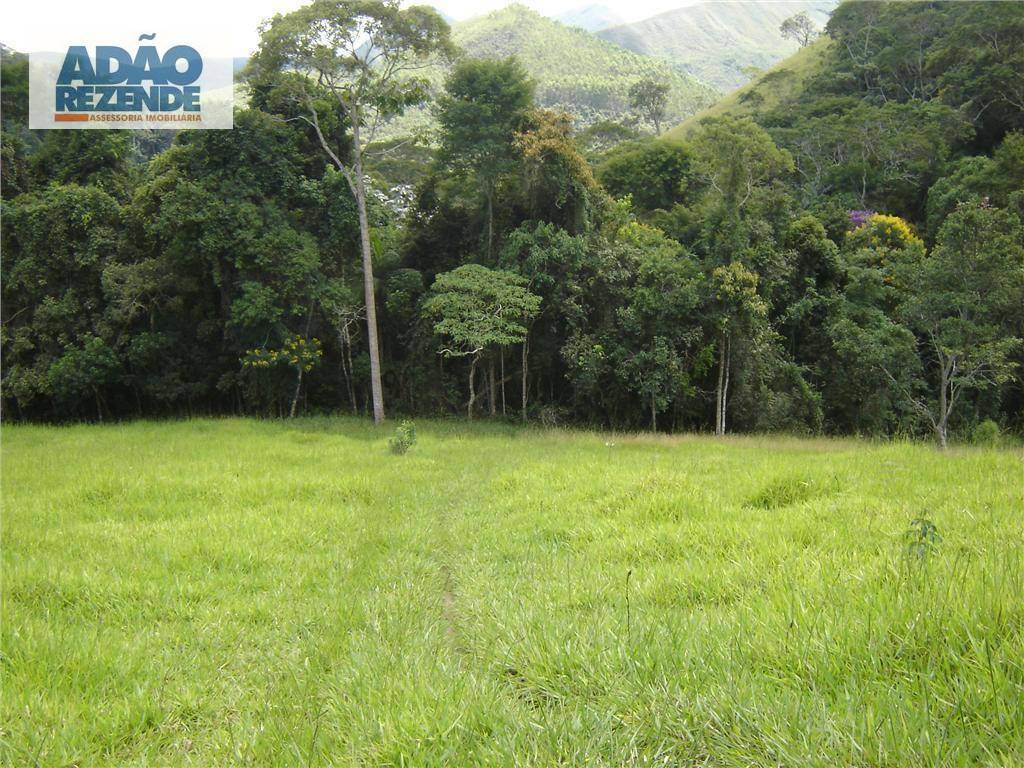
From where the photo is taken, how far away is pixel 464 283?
1645 cm

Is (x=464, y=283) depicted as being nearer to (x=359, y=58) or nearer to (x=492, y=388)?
(x=492, y=388)

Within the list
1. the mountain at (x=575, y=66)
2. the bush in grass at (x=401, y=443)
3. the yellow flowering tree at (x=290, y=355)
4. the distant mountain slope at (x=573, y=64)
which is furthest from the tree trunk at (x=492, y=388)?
the distant mountain slope at (x=573, y=64)

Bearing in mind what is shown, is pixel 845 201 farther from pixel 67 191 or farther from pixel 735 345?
pixel 67 191

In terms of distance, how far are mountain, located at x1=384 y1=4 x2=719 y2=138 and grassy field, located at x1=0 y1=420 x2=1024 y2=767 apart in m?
61.3

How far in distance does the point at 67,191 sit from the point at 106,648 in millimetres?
20341

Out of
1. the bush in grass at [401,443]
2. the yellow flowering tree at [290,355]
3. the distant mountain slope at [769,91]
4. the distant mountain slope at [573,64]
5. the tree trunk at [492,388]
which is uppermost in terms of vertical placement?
the distant mountain slope at [573,64]

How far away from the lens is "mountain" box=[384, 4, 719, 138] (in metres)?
83.9

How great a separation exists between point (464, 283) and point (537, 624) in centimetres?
1415

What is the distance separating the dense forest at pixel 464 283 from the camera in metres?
16.5

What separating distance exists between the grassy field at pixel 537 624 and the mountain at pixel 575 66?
61310mm

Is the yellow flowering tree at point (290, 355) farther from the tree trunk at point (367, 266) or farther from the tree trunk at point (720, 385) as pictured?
the tree trunk at point (720, 385)

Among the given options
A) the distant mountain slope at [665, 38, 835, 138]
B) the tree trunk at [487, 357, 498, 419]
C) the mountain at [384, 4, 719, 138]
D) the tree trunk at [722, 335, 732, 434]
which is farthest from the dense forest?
the mountain at [384, 4, 719, 138]

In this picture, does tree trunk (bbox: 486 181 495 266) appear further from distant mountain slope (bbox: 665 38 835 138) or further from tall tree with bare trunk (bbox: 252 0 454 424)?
distant mountain slope (bbox: 665 38 835 138)

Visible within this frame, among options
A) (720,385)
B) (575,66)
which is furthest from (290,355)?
(575,66)
